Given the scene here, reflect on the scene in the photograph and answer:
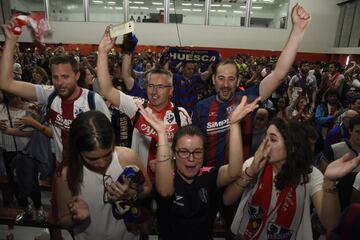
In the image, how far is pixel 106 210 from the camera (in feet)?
5.63

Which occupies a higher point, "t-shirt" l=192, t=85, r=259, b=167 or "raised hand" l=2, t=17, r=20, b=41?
"raised hand" l=2, t=17, r=20, b=41

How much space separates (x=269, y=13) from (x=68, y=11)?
1268 centimetres

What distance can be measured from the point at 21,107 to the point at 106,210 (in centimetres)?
211

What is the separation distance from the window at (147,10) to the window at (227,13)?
3.21 m

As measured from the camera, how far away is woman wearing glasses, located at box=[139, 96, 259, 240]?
Result: 1716mm

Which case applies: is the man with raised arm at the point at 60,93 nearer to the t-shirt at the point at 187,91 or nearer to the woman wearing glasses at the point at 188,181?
the woman wearing glasses at the point at 188,181

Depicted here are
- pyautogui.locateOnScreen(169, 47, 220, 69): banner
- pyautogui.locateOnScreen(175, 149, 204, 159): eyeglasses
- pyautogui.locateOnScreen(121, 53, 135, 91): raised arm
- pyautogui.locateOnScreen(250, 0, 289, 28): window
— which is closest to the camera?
pyautogui.locateOnScreen(175, 149, 204, 159): eyeglasses

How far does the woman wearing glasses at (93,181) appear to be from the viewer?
5.16 feet

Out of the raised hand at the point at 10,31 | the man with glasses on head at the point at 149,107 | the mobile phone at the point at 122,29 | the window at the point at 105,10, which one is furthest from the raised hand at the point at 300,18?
the window at the point at 105,10

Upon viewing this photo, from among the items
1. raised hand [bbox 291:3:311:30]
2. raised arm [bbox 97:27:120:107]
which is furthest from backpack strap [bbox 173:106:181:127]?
raised hand [bbox 291:3:311:30]

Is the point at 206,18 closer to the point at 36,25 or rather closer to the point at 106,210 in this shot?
the point at 36,25

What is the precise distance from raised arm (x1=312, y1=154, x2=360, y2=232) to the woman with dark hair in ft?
0.43

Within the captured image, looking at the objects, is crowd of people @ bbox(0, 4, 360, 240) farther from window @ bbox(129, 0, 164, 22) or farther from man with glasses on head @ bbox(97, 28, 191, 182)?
window @ bbox(129, 0, 164, 22)

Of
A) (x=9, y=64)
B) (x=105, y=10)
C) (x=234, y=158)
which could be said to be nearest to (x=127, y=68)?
(x=9, y=64)
